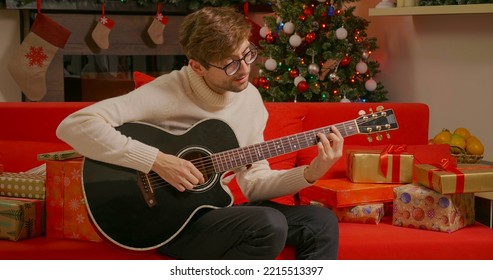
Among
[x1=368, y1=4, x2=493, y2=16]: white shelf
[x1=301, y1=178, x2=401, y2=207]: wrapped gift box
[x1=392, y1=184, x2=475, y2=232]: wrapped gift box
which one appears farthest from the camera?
[x1=368, y1=4, x2=493, y2=16]: white shelf

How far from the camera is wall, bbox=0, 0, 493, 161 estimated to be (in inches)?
156

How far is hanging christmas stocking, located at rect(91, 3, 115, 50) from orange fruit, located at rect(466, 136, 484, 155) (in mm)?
2552

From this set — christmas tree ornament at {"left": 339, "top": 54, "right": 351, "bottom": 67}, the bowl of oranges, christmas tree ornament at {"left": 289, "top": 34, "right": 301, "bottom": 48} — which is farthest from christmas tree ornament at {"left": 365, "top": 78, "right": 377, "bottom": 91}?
the bowl of oranges

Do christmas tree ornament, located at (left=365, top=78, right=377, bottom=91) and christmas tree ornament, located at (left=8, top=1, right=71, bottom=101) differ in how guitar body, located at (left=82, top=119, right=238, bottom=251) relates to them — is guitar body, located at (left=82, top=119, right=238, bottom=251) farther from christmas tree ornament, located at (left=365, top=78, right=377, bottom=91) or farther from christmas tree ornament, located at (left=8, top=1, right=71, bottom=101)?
christmas tree ornament, located at (left=8, top=1, right=71, bottom=101)

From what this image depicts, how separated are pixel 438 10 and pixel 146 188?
222cm

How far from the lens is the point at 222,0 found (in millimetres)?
5219

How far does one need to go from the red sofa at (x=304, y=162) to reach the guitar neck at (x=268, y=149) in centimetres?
29

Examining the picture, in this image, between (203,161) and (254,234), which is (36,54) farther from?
(254,234)

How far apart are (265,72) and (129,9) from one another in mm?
1110

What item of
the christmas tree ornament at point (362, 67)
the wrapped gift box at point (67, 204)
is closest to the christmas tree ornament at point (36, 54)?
the christmas tree ornament at point (362, 67)

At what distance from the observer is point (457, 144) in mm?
3340

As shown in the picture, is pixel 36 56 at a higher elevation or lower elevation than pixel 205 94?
higher

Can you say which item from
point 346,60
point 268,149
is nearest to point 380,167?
point 268,149

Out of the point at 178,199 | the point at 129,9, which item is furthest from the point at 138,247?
the point at 129,9
